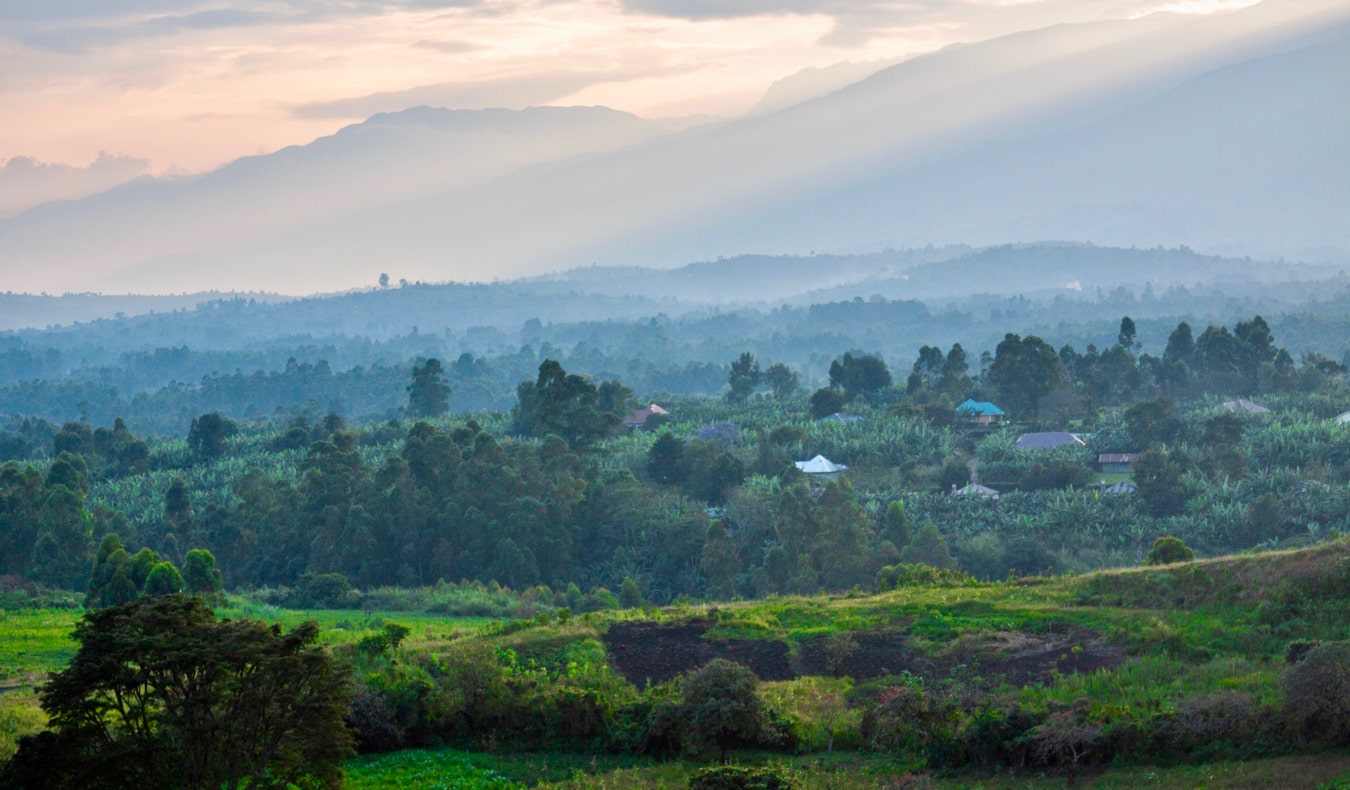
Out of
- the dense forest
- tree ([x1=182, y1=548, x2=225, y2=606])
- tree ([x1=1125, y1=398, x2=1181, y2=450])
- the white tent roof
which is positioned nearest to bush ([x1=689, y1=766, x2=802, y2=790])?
the dense forest

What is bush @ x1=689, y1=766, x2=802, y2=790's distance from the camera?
14.2 m

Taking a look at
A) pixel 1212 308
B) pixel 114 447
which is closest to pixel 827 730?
pixel 114 447

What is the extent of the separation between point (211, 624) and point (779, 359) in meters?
134

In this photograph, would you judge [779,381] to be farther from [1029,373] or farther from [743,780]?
[743,780]

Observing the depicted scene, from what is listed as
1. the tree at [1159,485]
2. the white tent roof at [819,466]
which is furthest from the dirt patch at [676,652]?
the white tent roof at [819,466]

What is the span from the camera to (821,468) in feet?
185

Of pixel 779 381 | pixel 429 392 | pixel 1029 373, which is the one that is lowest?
pixel 779 381

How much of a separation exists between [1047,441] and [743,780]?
45.3m

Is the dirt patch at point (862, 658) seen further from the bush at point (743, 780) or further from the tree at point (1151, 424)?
the tree at point (1151, 424)

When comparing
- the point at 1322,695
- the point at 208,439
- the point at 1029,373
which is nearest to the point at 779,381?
the point at 1029,373

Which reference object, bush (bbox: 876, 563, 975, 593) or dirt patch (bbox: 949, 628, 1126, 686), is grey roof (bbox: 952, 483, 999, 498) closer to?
bush (bbox: 876, 563, 975, 593)

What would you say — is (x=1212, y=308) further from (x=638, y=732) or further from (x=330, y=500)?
(x=638, y=732)

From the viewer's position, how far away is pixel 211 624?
15641mm

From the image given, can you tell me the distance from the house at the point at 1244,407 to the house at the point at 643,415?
2834 cm
